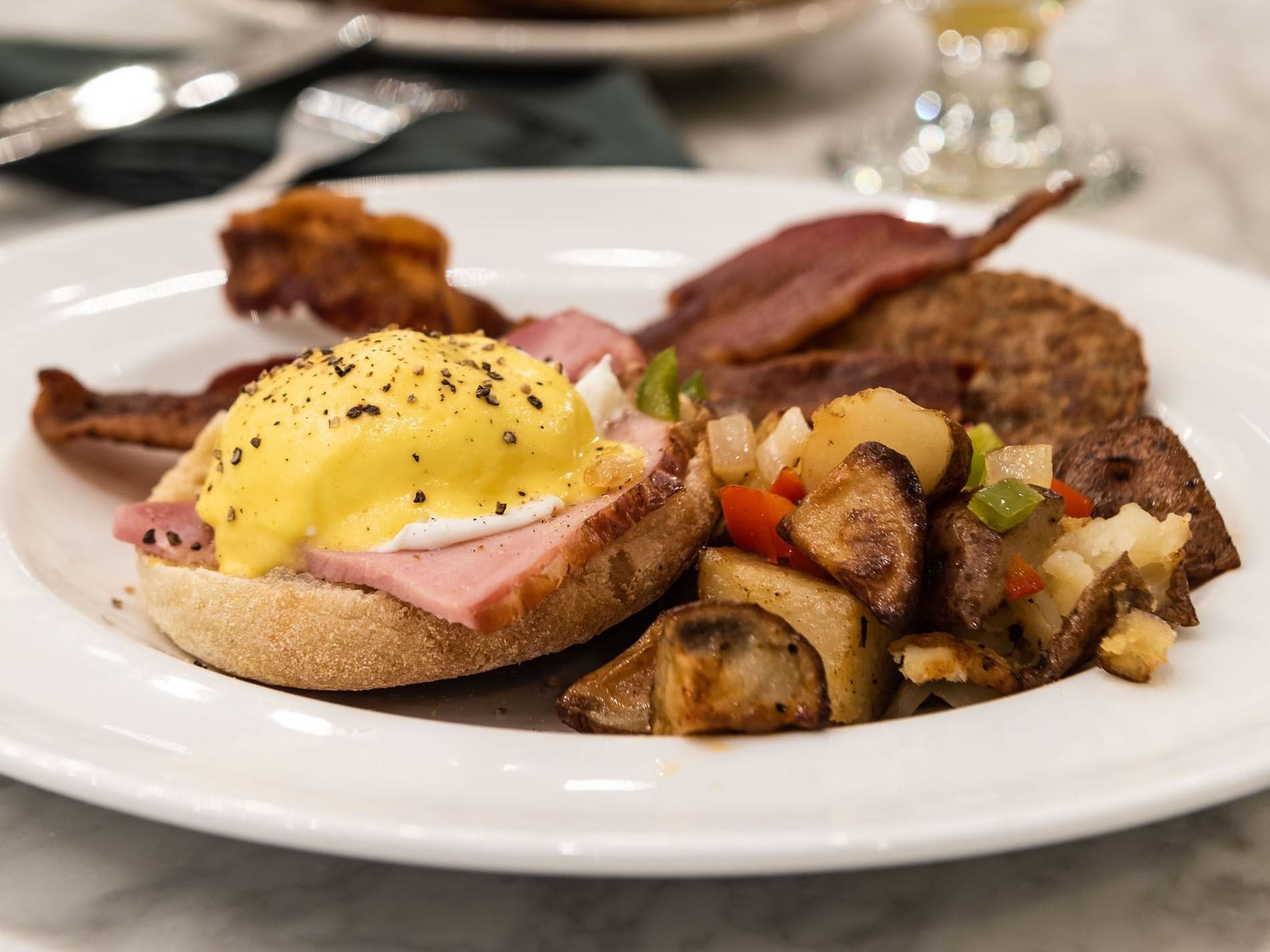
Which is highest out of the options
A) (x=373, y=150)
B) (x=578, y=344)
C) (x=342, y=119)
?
(x=342, y=119)

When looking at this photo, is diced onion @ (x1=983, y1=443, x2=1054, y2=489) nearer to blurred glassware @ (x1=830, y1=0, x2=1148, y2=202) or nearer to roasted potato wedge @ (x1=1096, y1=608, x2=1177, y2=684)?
roasted potato wedge @ (x1=1096, y1=608, x2=1177, y2=684)

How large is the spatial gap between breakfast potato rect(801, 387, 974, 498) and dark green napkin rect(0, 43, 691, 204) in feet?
9.12

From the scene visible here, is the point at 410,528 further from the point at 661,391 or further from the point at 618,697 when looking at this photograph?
the point at 661,391

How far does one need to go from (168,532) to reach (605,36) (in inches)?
154

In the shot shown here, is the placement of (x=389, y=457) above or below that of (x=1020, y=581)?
above

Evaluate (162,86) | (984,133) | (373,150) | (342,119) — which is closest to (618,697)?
(373,150)

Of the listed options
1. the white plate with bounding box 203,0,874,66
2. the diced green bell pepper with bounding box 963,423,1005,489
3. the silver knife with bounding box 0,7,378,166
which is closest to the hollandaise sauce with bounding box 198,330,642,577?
the diced green bell pepper with bounding box 963,423,1005,489

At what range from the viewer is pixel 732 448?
252 cm

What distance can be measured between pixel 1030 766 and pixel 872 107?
5405 millimetres

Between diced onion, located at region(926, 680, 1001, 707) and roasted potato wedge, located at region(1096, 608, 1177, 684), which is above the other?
roasted potato wedge, located at region(1096, 608, 1177, 684)

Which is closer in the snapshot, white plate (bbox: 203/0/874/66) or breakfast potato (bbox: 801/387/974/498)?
breakfast potato (bbox: 801/387/974/498)

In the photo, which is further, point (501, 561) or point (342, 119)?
point (342, 119)

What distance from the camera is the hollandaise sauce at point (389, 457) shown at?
2256mm

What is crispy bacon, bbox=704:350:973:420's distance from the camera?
2918 millimetres
